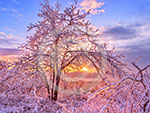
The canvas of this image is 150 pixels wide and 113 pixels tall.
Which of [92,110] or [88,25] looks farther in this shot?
[88,25]

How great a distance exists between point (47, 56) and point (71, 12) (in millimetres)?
2751

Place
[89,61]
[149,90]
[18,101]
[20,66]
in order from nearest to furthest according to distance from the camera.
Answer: [149,90], [20,66], [18,101], [89,61]

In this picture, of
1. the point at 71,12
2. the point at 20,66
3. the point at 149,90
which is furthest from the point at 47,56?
the point at 149,90

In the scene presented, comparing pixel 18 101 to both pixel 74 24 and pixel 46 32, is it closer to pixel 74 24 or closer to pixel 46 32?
pixel 46 32

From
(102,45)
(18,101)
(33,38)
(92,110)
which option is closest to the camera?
(92,110)

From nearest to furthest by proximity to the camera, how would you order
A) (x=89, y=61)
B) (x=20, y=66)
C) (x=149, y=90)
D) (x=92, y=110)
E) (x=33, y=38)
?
(x=149, y=90), (x=92, y=110), (x=20, y=66), (x=89, y=61), (x=33, y=38)

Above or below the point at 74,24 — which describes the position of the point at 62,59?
below

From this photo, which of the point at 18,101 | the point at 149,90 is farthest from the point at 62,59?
the point at 149,90

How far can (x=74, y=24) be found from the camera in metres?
9.09

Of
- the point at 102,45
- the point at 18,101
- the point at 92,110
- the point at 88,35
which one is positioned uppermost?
the point at 88,35

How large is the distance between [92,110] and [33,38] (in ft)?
25.7

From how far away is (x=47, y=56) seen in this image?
8.59 meters

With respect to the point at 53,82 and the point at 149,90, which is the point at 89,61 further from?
the point at 149,90

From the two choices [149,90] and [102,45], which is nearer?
[149,90]
